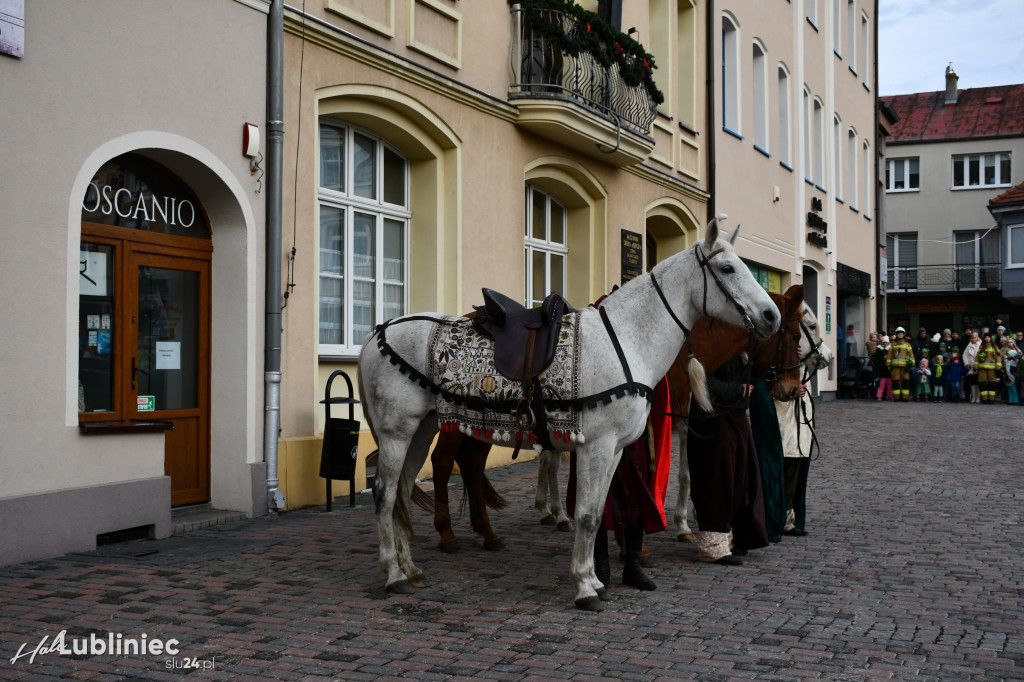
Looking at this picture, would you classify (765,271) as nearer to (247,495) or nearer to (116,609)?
(247,495)

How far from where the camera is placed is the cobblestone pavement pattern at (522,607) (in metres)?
4.49

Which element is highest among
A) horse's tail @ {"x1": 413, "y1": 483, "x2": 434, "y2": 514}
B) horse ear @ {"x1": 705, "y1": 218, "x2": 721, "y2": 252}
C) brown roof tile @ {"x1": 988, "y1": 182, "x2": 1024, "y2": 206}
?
brown roof tile @ {"x1": 988, "y1": 182, "x2": 1024, "y2": 206}

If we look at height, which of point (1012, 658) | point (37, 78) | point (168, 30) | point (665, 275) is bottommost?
point (1012, 658)

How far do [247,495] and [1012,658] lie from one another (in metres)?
6.08

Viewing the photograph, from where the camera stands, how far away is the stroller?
Answer: 93.6 feet

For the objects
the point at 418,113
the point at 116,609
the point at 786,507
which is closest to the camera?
the point at 116,609

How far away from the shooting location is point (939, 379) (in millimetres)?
28516

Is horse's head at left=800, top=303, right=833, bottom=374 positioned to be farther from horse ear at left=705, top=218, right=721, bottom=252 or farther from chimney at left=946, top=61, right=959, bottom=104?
chimney at left=946, top=61, right=959, bottom=104

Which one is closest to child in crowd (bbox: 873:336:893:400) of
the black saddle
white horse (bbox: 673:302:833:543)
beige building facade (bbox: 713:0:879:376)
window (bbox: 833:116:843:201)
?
beige building facade (bbox: 713:0:879:376)

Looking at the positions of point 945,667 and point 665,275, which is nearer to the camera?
point 945,667

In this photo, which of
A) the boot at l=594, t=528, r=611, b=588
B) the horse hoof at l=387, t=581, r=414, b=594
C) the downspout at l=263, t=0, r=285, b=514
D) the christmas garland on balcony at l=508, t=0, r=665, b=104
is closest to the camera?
the horse hoof at l=387, t=581, r=414, b=594

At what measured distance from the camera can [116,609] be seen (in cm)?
537

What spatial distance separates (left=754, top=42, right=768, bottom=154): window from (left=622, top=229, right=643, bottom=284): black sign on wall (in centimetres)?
723

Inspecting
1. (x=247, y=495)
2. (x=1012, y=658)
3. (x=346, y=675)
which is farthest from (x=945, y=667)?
(x=247, y=495)
